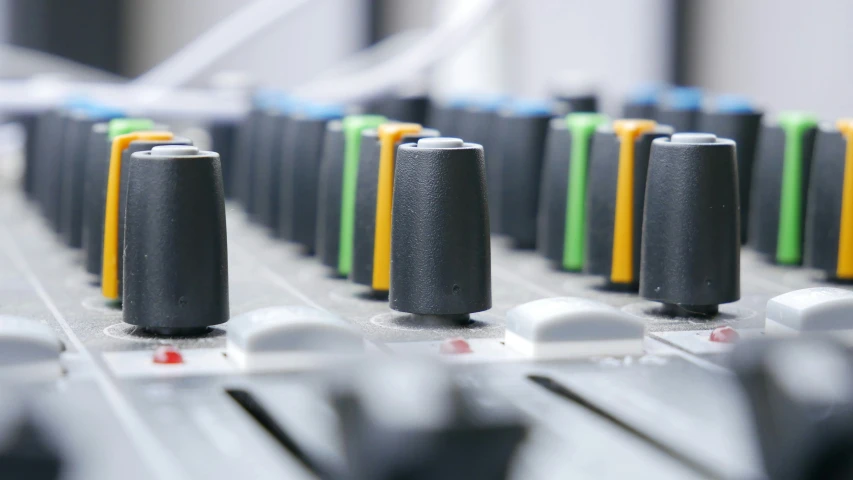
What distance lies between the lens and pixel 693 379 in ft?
2.68

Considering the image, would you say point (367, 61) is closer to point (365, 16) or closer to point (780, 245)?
point (365, 16)

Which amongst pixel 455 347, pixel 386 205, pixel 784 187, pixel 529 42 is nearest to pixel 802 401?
pixel 455 347

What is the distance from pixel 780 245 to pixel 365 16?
2.65 meters

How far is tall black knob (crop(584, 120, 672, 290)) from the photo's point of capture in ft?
3.90

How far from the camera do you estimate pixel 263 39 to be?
3.46 meters

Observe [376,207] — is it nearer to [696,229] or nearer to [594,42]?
[696,229]

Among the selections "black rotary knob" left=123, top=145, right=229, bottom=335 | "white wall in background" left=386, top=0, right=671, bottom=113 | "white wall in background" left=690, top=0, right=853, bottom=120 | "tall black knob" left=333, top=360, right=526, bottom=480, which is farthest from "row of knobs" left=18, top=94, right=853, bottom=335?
"white wall in background" left=690, top=0, right=853, bottom=120

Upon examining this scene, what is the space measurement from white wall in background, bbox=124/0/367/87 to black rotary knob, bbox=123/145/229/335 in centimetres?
235

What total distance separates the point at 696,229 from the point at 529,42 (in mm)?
1806

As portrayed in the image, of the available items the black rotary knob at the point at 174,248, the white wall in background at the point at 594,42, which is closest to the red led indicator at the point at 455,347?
the black rotary knob at the point at 174,248

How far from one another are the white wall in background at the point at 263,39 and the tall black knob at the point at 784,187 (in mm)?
2159

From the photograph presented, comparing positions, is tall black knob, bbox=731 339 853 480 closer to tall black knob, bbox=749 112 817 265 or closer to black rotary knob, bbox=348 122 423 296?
black rotary knob, bbox=348 122 423 296

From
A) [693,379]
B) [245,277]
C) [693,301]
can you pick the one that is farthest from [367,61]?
[693,379]

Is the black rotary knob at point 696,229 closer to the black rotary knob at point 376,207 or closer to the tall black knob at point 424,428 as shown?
the black rotary knob at point 376,207
